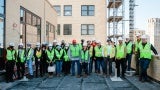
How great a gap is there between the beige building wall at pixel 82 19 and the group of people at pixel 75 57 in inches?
1194

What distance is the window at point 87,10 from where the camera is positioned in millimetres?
53812

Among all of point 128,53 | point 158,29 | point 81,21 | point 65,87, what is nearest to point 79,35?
point 81,21

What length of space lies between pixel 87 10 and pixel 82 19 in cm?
149

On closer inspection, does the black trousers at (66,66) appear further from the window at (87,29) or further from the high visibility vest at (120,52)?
the window at (87,29)

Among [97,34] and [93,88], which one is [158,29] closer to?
[97,34]

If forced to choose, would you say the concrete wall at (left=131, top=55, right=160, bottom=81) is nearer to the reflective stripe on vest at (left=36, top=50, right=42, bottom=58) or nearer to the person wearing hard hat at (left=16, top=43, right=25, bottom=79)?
the reflective stripe on vest at (left=36, top=50, right=42, bottom=58)

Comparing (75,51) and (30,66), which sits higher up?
(75,51)

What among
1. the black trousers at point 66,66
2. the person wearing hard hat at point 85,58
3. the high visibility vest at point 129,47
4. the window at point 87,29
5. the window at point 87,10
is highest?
the window at point 87,10

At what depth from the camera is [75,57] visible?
68.1ft

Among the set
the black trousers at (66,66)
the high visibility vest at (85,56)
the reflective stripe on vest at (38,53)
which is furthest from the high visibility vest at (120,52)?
the reflective stripe on vest at (38,53)

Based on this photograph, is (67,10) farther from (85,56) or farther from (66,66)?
(85,56)

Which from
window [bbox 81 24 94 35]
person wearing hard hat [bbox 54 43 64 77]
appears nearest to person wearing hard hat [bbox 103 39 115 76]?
person wearing hard hat [bbox 54 43 64 77]

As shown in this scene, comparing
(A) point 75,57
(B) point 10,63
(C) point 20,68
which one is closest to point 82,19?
(A) point 75,57

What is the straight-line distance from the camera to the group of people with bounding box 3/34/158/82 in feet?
58.0
